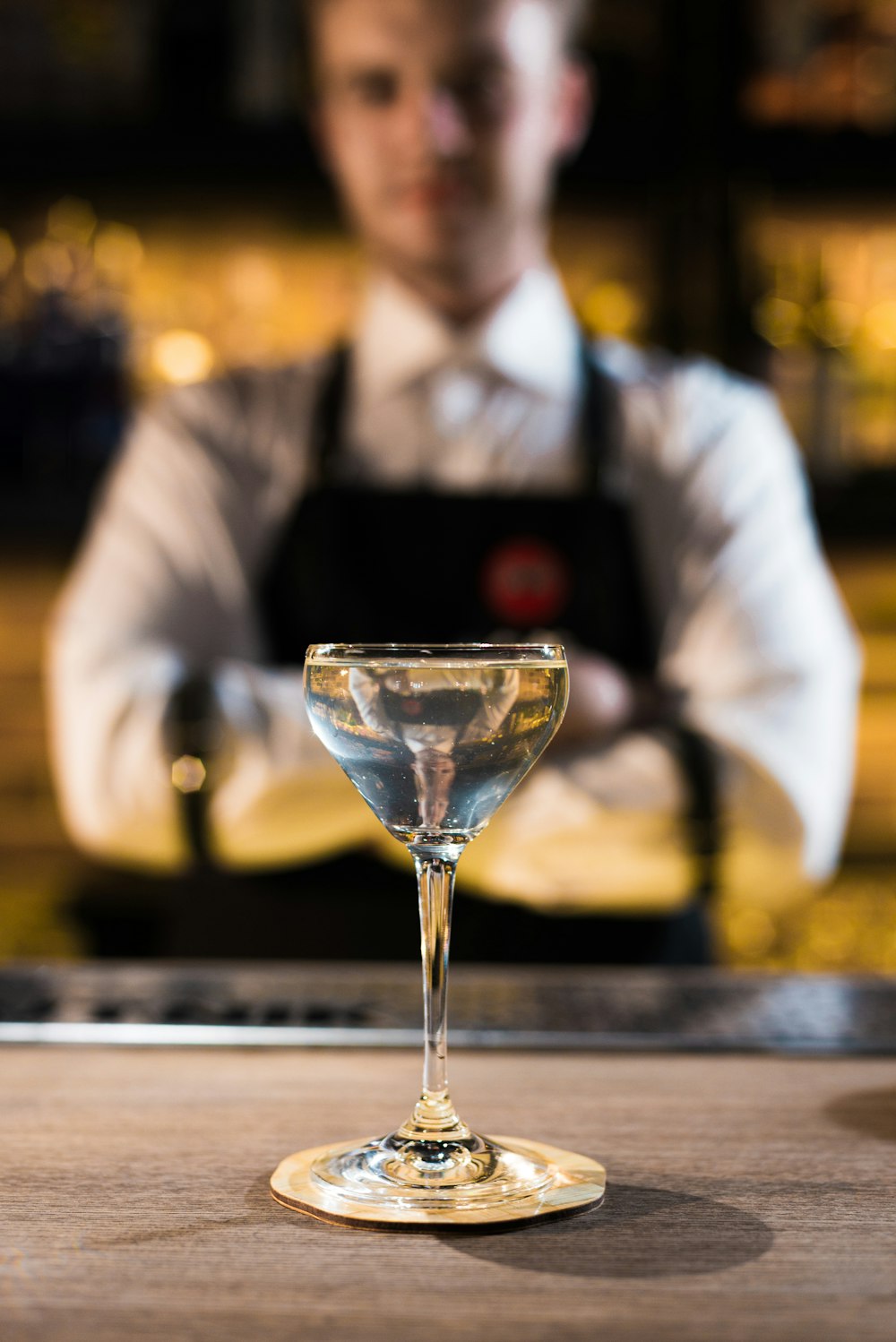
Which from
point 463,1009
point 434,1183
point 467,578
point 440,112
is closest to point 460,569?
point 467,578

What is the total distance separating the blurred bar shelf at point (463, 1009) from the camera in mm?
715

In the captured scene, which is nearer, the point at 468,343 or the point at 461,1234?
the point at 461,1234

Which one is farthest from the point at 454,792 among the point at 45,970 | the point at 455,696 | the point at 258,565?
the point at 258,565

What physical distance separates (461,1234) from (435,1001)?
0.08m

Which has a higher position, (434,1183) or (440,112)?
(440,112)

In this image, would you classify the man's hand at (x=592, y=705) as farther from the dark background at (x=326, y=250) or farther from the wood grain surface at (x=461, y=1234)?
the dark background at (x=326, y=250)

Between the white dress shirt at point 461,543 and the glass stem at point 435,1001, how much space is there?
3.23ft

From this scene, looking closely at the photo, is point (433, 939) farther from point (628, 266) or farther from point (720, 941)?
point (628, 266)

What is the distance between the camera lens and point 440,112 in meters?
1.68

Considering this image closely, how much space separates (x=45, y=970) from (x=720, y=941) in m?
1.59

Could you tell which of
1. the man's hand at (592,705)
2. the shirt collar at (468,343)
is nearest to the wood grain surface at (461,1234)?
the man's hand at (592,705)

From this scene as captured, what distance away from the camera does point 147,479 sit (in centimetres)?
171

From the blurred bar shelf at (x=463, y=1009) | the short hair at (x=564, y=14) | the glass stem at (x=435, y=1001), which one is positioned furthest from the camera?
the short hair at (x=564, y=14)

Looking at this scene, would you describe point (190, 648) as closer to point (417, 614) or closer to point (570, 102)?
point (417, 614)
